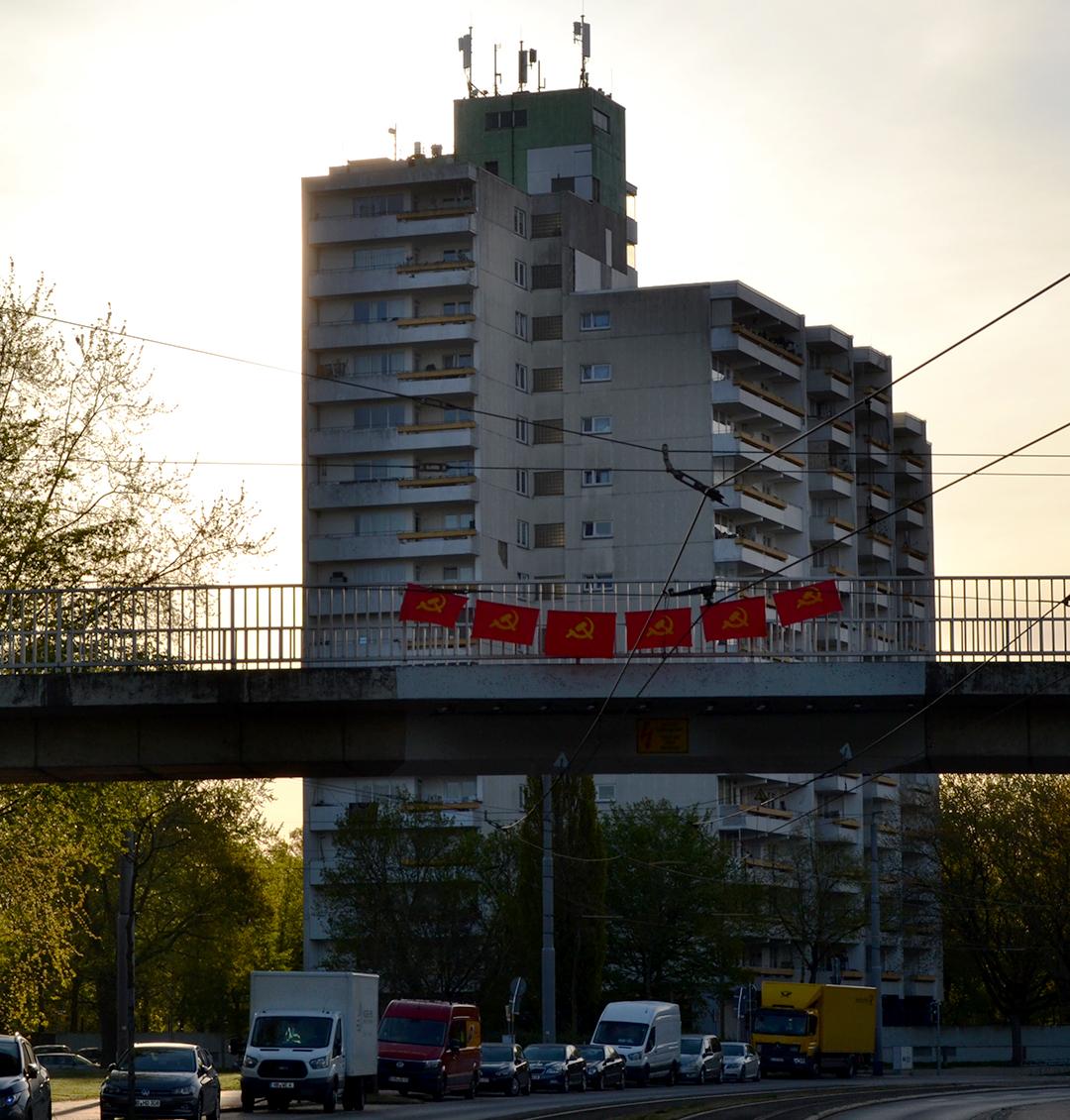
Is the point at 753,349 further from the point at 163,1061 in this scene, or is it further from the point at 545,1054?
the point at 163,1061

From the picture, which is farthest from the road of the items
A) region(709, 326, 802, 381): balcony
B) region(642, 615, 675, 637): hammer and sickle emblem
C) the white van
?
region(709, 326, 802, 381): balcony

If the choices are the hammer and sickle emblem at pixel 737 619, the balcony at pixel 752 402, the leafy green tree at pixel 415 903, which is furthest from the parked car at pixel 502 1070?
the balcony at pixel 752 402

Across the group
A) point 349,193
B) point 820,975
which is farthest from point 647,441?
point 820,975

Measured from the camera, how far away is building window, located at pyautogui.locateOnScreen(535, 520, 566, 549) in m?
105

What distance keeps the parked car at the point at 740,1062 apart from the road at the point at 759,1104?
491cm

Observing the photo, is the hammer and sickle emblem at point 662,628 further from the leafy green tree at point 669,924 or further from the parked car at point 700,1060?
the leafy green tree at point 669,924

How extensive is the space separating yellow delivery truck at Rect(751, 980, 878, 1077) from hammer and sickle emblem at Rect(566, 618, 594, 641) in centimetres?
3700

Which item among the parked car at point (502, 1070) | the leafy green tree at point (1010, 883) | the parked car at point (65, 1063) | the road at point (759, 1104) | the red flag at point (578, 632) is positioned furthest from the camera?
the leafy green tree at point (1010, 883)

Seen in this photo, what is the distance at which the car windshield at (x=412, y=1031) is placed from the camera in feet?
149

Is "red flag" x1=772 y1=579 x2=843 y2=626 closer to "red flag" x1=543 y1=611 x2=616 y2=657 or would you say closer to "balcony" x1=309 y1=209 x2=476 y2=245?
"red flag" x1=543 y1=611 x2=616 y2=657

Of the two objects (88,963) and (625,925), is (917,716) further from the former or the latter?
(625,925)

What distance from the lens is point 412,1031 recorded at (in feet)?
149

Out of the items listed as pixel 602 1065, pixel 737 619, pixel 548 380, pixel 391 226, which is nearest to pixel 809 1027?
pixel 602 1065

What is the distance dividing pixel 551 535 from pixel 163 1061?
73.3 meters
